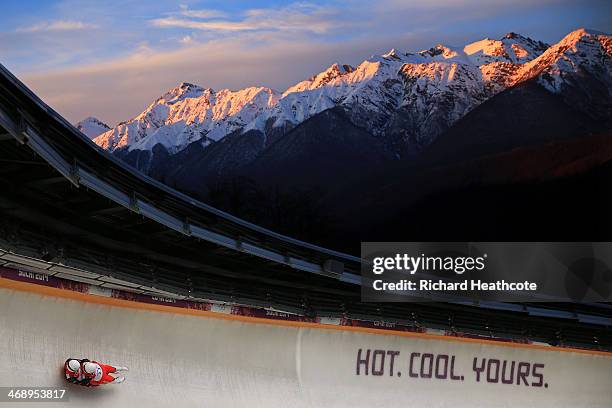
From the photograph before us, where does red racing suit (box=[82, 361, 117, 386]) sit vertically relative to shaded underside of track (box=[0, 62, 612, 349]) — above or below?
below

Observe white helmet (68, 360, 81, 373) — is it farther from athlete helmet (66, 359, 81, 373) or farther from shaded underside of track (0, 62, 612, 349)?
shaded underside of track (0, 62, 612, 349)

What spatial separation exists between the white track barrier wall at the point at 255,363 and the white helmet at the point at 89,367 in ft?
1.34

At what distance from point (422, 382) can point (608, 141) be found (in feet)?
166

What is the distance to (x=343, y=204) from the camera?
69.9 meters

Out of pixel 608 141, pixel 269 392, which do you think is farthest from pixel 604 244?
pixel 269 392

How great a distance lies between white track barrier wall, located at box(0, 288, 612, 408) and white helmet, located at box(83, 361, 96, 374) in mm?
408

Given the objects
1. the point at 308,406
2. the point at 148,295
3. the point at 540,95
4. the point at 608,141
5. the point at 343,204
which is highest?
the point at 540,95

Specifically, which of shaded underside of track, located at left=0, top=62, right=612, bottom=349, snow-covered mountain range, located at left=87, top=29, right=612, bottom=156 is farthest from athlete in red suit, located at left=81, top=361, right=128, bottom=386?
snow-covered mountain range, located at left=87, top=29, right=612, bottom=156

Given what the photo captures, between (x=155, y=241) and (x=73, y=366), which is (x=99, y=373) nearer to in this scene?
(x=73, y=366)

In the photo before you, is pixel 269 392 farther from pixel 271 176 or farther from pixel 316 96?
pixel 316 96

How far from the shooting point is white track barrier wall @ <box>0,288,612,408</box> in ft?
59.7

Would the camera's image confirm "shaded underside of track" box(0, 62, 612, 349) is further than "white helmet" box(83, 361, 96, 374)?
No

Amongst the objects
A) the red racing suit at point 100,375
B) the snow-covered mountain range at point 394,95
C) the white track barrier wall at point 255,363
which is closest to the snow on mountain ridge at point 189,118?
the snow-covered mountain range at point 394,95

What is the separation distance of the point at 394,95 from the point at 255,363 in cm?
7201
